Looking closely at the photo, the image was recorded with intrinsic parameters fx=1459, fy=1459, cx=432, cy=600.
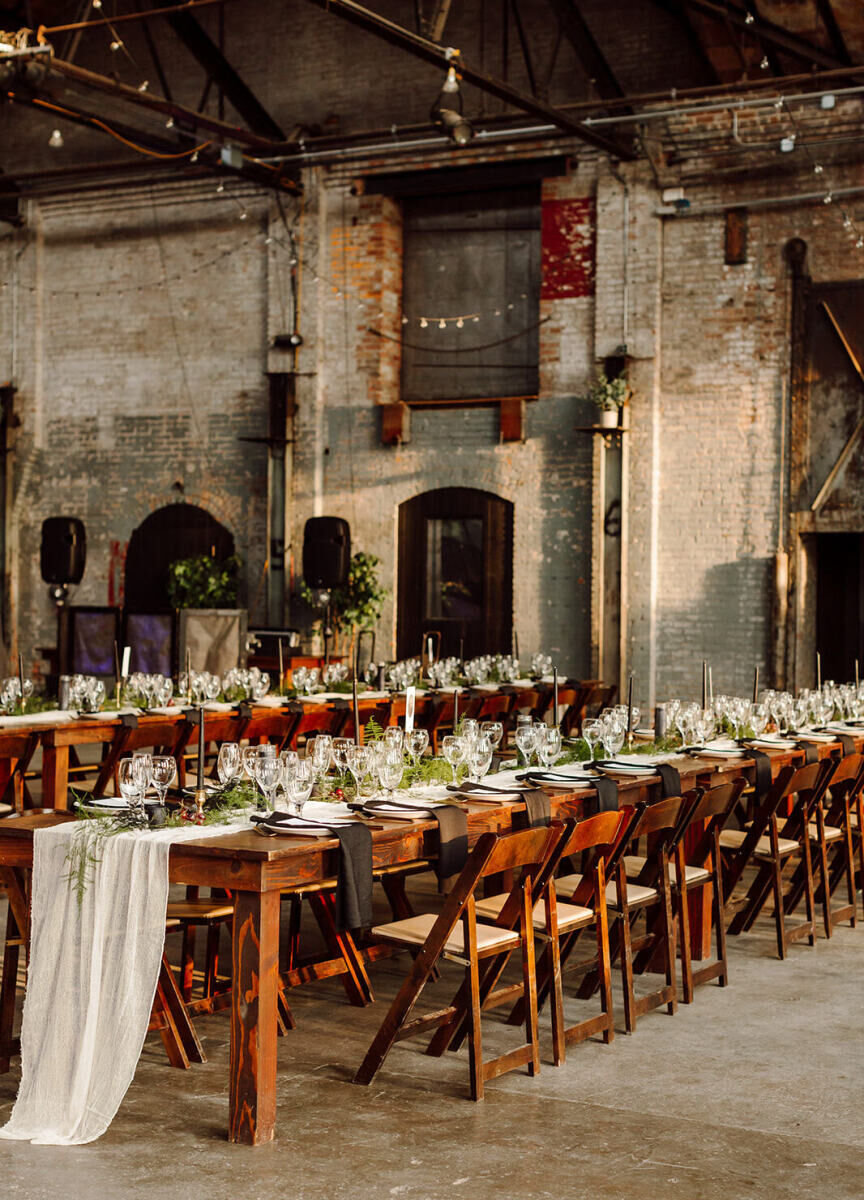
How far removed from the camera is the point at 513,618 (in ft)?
43.9

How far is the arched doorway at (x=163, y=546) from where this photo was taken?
14.7 meters

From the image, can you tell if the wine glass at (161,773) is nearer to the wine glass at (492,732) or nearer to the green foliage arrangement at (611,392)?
the wine glass at (492,732)

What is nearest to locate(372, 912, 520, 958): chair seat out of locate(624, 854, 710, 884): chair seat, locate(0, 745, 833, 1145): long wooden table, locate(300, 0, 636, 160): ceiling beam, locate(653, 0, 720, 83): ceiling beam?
locate(0, 745, 833, 1145): long wooden table

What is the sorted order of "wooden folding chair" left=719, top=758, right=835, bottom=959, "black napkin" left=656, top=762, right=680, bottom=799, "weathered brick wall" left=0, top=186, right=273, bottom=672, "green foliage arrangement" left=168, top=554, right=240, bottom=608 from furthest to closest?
"weathered brick wall" left=0, top=186, right=273, bottom=672 → "green foliage arrangement" left=168, top=554, right=240, bottom=608 → "wooden folding chair" left=719, top=758, right=835, bottom=959 → "black napkin" left=656, top=762, right=680, bottom=799

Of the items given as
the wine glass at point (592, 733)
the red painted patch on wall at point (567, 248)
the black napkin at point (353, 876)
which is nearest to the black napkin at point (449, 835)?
the black napkin at point (353, 876)

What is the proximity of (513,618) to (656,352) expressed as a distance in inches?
107

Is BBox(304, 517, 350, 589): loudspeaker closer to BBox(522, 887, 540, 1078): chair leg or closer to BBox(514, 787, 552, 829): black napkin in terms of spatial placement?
BBox(514, 787, 552, 829): black napkin

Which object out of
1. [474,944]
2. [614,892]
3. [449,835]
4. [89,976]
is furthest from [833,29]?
[89,976]

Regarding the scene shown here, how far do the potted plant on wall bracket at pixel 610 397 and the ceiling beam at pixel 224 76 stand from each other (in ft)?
14.0

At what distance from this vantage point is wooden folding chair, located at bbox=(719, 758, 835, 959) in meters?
6.02

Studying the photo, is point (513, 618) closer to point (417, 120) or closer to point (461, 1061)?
point (417, 120)

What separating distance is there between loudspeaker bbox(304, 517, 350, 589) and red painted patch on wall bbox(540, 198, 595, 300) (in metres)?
2.83

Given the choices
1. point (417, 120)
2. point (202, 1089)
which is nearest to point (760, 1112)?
point (202, 1089)

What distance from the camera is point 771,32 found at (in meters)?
11.5
